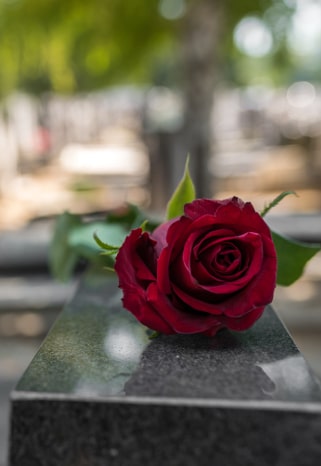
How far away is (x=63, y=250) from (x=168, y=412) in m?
1.12

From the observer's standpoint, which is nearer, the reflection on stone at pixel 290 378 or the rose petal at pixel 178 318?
the reflection on stone at pixel 290 378

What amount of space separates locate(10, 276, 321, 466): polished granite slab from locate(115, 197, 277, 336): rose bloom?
0.07m

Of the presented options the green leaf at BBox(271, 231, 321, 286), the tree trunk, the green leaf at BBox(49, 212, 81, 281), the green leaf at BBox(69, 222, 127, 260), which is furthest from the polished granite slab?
the tree trunk

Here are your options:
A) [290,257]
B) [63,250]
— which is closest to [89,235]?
[63,250]

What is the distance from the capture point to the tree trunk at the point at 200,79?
7.21 meters

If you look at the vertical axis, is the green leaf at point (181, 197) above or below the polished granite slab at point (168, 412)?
above

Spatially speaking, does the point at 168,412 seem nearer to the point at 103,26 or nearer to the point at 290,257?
the point at 290,257

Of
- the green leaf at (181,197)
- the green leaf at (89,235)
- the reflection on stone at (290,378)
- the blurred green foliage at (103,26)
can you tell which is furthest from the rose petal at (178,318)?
the blurred green foliage at (103,26)

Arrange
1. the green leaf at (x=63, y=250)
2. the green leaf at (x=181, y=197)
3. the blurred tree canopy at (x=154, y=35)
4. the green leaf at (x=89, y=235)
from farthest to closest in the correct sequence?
the blurred tree canopy at (x=154, y=35), the green leaf at (x=63, y=250), the green leaf at (x=89, y=235), the green leaf at (x=181, y=197)

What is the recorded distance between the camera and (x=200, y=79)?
25.1 feet

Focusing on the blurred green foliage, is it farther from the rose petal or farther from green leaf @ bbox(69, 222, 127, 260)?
the rose petal

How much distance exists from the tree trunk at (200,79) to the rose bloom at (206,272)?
578 cm

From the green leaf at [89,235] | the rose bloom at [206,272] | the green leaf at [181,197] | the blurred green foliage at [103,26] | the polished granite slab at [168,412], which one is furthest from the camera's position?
the blurred green foliage at [103,26]

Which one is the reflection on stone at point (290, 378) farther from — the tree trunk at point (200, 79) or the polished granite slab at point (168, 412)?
the tree trunk at point (200, 79)
